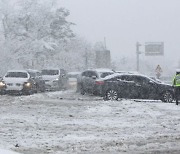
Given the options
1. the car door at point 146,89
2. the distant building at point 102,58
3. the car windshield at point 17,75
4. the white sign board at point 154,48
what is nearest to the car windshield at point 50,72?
the car windshield at point 17,75

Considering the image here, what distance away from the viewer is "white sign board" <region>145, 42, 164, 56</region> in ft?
233

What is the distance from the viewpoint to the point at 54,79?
3491cm

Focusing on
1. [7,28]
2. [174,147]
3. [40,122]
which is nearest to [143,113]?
[40,122]

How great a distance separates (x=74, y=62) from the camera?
3061 inches

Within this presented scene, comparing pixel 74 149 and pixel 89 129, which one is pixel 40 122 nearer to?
pixel 89 129

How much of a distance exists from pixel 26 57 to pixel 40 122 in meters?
47.1

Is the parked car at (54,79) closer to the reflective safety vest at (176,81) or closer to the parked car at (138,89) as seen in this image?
the parked car at (138,89)

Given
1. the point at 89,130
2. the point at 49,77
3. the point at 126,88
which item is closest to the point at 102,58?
the point at 49,77

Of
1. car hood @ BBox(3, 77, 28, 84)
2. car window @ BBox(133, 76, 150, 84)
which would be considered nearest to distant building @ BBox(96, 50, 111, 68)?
car hood @ BBox(3, 77, 28, 84)

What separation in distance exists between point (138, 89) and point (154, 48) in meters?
47.2

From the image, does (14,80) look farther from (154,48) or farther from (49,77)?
(154,48)

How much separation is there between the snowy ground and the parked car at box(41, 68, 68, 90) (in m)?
15.1

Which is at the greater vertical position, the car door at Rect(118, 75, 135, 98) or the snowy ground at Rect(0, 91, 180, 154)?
the car door at Rect(118, 75, 135, 98)

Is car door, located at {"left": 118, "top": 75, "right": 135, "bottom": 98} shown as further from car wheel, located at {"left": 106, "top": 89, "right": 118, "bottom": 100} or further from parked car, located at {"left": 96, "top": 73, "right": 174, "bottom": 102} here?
car wheel, located at {"left": 106, "top": 89, "right": 118, "bottom": 100}
